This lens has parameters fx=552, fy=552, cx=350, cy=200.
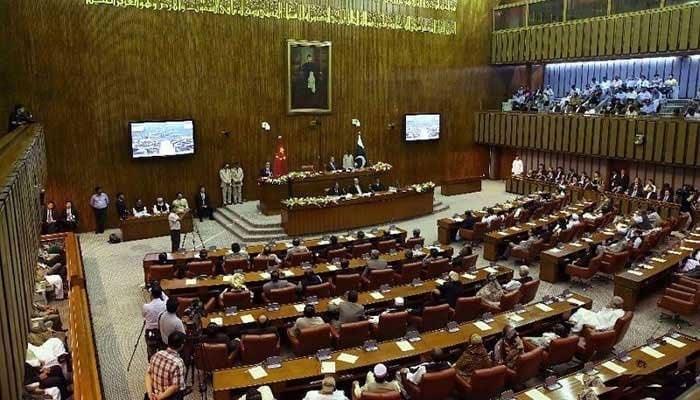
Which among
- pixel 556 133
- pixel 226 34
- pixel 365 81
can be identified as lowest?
pixel 556 133

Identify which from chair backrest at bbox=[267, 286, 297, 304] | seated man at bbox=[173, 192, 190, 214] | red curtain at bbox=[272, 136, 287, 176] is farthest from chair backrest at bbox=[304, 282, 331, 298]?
red curtain at bbox=[272, 136, 287, 176]

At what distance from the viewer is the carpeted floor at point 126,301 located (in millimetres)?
8450

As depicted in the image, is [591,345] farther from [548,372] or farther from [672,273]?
[672,273]

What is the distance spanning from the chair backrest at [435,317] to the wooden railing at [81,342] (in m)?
4.72

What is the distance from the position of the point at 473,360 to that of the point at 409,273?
4166 mm

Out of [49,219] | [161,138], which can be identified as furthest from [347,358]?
[161,138]

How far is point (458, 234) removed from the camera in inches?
621

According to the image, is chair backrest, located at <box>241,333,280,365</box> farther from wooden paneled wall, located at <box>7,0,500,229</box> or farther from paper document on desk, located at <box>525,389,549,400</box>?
wooden paneled wall, located at <box>7,0,500,229</box>

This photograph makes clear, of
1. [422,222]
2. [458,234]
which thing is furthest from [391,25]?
[458,234]

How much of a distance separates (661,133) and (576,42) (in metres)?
4.96

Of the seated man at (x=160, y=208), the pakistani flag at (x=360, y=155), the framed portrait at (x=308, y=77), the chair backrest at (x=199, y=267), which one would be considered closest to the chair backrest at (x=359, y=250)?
the chair backrest at (x=199, y=267)

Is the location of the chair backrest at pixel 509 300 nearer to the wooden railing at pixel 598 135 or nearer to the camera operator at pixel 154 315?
the camera operator at pixel 154 315

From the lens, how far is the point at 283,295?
9.52m

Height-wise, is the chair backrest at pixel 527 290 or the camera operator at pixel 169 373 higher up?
the camera operator at pixel 169 373
